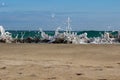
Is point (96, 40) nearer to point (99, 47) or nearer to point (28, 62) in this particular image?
point (99, 47)

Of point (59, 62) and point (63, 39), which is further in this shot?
point (63, 39)

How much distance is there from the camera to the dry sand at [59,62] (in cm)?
928

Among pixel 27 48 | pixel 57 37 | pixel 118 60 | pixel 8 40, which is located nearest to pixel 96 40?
pixel 57 37

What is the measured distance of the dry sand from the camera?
9284 mm

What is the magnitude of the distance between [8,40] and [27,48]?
139 inches

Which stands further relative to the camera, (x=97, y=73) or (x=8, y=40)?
(x=8, y=40)

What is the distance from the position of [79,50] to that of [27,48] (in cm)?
169

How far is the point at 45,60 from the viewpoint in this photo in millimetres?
11438

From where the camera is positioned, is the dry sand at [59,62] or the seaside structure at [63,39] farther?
the seaside structure at [63,39]

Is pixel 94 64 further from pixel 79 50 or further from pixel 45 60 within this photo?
pixel 79 50

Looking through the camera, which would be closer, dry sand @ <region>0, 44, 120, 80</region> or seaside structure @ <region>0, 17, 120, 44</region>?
dry sand @ <region>0, 44, 120, 80</region>

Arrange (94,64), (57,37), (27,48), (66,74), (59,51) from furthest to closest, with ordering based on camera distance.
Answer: (57,37)
(27,48)
(59,51)
(94,64)
(66,74)

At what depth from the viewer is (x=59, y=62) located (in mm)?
11031

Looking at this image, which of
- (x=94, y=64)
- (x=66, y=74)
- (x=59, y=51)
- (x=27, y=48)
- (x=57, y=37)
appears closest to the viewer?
(x=66, y=74)
